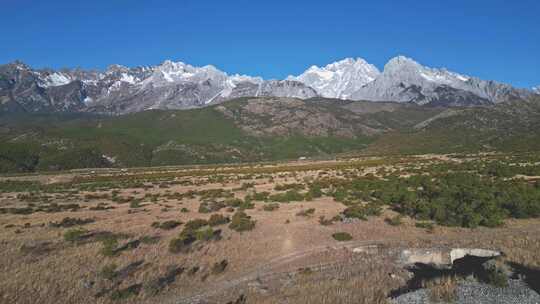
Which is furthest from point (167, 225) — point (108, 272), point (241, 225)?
point (108, 272)

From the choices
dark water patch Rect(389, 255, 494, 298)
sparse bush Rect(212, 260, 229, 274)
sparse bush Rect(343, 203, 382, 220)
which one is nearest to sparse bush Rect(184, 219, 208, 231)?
sparse bush Rect(212, 260, 229, 274)

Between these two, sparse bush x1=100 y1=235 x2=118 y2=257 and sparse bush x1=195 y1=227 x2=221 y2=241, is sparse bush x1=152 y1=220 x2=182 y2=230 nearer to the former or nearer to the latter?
sparse bush x1=195 y1=227 x2=221 y2=241

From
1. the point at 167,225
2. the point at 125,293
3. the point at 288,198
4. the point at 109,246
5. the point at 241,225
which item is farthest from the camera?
the point at 288,198

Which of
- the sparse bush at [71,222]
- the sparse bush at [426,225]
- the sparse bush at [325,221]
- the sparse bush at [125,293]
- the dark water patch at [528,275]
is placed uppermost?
the dark water patch at [528,275]

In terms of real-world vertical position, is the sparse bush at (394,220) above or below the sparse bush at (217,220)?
above

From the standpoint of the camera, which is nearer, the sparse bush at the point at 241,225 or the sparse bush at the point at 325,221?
the sparse bush at the point at 241,225

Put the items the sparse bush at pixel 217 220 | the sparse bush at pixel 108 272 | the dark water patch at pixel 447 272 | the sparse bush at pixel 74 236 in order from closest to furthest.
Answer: the dark water patch at pixel 447 272, the sparse bush at pixel 108 272, the sparse bush at pixel 74 236, the sparse bush at pixel 217 220

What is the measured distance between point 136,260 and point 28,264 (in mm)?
5542

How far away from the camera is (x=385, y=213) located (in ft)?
109

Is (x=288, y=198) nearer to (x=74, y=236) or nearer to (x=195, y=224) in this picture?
(x=195, y=224)

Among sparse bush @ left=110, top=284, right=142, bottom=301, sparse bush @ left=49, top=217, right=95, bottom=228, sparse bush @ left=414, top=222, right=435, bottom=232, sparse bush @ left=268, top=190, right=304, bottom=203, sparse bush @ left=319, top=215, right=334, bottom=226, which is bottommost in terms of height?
sparse bush @ left=268, top=190, right=304, bottom=203

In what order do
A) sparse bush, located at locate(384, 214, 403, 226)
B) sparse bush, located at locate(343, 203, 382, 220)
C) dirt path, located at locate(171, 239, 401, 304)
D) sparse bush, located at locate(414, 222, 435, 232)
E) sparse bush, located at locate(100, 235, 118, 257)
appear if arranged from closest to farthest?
dirt path, located at locate(171, 239, 401, 304)
sparse bush, located at locate(100, 235, 118, 257)
sparse bush, located at locate(414, 222, 435, 232)
sparse bush, located at locate(384, 214, 403, 226)
sparse bush, located at locate(343, 203, 382, 220)

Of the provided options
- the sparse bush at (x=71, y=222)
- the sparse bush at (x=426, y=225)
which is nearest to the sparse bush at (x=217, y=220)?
the sparse bush at (x=71, y=222)

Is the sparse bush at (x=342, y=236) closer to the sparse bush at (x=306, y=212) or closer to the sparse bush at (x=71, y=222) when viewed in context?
the sparse bush at (x=306, y=212)
